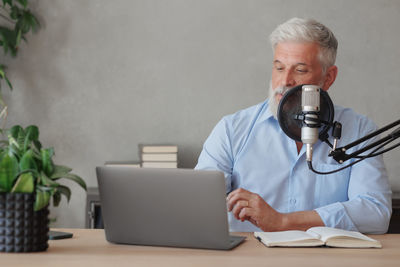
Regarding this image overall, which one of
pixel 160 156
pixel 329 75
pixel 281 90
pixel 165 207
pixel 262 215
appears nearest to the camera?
pixel 165 207

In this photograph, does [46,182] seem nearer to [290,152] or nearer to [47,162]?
[47,162]

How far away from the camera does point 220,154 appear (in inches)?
92.8

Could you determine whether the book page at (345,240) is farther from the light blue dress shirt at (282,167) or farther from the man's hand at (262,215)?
the light blue dress shirt at (282,167)

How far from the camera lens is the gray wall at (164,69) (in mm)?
3504

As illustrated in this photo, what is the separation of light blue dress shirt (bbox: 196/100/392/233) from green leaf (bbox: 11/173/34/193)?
3.23 ft

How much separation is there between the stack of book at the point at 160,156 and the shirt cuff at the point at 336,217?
4.76 ft

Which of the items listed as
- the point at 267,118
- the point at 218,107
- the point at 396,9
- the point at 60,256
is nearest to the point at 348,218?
the point at 267,118

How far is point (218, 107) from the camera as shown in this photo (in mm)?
3531

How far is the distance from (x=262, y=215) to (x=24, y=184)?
2.69 feet

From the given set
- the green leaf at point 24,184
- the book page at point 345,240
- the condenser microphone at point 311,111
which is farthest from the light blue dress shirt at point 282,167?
the green leaf at point 24,184

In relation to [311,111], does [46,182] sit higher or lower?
lower

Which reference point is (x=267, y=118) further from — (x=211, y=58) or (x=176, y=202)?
(x=211, y=58)

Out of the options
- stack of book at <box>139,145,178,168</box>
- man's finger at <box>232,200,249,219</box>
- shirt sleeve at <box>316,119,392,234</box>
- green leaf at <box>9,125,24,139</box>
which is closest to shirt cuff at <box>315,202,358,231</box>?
shirt sleeve at <box>316,119,392,234</box>

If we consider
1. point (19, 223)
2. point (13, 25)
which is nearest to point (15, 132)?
point (19, 223)
